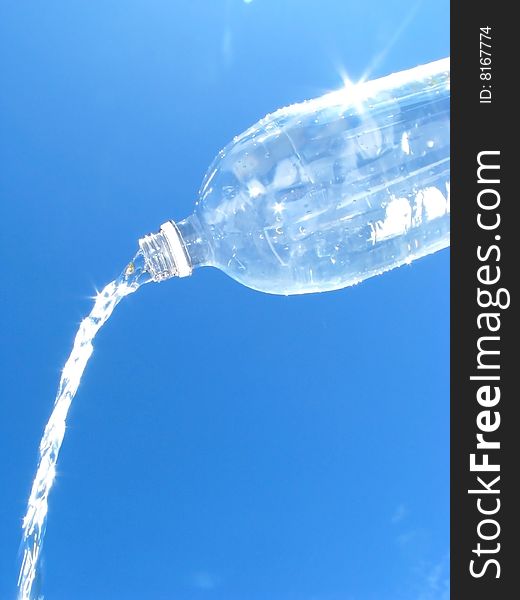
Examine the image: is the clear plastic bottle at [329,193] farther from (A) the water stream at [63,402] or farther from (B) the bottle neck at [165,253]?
(A) the water stream at [63,402]

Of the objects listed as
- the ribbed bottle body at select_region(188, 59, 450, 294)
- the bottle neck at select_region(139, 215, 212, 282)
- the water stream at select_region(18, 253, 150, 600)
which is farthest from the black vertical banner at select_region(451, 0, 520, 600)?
the water stream at select_region(18, 253, 150, 600)

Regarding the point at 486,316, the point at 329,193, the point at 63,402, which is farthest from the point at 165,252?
the point at 486,316

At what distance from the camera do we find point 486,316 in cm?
183

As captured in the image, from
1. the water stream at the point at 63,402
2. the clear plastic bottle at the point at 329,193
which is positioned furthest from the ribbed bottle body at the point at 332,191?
the water stream at the point at 63,402

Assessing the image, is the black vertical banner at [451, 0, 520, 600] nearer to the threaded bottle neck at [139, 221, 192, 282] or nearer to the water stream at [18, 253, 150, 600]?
the threaded bottle neck at [139, 221, 192, 282]

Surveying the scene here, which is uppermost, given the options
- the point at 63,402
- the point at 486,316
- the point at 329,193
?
the point at 329,193

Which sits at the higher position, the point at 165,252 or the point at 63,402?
the point at 165,252

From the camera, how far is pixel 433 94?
7.18ft

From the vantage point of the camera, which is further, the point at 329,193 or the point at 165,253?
the point at 329,193

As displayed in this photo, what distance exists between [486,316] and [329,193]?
59 cm

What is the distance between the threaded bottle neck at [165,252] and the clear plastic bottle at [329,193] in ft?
0.21

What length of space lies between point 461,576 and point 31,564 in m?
1.46

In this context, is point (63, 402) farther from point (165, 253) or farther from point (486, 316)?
point (486, 316)

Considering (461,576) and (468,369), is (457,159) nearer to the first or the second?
(468,369)
